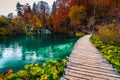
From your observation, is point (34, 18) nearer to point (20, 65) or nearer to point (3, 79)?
point (20, 65)

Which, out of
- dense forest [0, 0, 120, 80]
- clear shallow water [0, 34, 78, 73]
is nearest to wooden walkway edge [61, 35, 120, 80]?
clear shallow water [0, 34, 78, 73]

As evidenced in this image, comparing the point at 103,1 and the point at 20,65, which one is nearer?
the point at 20,65

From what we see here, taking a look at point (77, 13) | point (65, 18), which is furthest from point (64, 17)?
point (77, 13)

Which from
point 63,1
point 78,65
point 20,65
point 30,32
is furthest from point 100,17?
point 78,65

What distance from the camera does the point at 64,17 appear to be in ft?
185

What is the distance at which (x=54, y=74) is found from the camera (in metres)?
8.34

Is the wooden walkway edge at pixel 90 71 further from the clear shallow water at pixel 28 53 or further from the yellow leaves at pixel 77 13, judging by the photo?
the yellow leaves at pixel 77 13

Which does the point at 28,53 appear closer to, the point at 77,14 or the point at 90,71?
the point at 90,71

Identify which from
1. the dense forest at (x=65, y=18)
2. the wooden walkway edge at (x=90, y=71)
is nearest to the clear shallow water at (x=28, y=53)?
the wooden walkway edge at (x=90, y=71)

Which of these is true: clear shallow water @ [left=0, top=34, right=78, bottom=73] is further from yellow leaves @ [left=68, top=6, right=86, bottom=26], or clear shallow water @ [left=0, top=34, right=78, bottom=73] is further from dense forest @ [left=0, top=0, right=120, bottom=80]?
yellow leaves @ [left=68, top=6, right=86, bottom=26]

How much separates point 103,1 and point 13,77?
41649 millimetres

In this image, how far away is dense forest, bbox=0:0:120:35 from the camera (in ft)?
156

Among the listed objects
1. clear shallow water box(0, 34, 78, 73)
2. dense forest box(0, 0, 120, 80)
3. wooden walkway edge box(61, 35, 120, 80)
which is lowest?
clear shallow water box(0, 34, 78, 73)

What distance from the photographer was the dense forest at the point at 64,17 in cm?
4764
